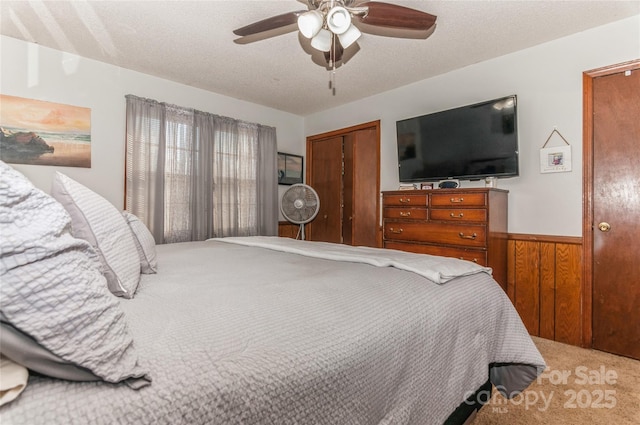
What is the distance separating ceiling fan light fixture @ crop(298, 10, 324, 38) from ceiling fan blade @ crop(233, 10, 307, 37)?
0.16m

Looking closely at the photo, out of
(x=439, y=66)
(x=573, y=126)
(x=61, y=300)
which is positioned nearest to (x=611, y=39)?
(x=573, y=126)

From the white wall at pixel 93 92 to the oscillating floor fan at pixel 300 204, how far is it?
1488 millimetres

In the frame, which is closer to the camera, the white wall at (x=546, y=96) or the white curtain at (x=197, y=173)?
the white wall at (x=546, y=96)

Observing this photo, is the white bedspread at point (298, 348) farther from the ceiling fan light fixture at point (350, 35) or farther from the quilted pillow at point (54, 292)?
the ceiling fan light fixture at point (350, 35)

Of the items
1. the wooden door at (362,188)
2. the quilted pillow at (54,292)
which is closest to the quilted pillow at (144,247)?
the quilted pillow at (54,292)

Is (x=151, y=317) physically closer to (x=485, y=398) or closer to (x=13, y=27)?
(x=485, y=398)

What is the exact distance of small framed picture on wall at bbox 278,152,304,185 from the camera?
482 cm

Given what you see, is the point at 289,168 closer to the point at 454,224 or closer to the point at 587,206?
the point at 454,224

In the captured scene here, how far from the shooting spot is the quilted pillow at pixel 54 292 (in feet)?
1.69

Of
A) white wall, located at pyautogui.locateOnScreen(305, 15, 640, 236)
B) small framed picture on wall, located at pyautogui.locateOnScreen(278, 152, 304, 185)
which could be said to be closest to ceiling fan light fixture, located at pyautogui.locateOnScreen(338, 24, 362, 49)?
white wall, located at pyautogui.locateOnScreen(305, 15, 640, 236)

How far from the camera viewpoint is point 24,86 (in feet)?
9.37

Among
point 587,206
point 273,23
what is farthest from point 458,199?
point 273,23

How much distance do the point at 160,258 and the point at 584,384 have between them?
2.66m

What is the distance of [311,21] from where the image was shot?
1.82 m
